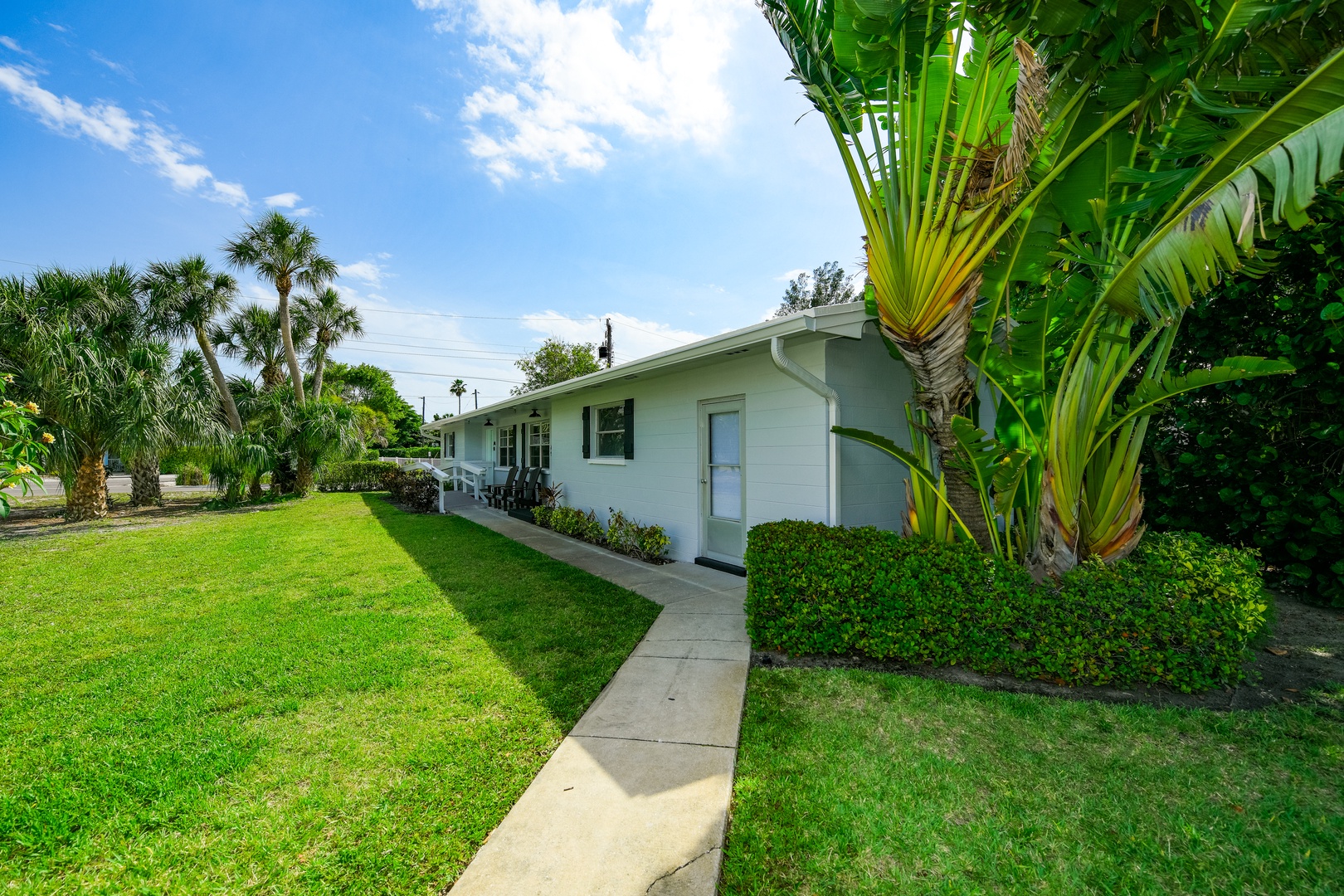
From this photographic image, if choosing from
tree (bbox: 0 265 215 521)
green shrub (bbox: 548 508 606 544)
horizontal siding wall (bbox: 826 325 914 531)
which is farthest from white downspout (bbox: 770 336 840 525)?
tree (bbox: 0 265 215 521)

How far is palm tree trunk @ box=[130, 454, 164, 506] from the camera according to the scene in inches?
526

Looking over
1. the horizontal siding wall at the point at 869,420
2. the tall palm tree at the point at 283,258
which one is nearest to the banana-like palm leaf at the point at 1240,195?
the horizontal siding wall at the point at 869,420

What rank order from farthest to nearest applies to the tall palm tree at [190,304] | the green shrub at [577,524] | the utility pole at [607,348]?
the utility pole at [607,348], the tall palm tree at [190,304], the green shrub at [577,524]

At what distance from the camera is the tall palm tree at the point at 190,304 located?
1575cm

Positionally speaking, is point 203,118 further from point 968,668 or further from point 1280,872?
point 1280,872

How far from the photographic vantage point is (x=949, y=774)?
2.53 m

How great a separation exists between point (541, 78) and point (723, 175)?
10.9 ft

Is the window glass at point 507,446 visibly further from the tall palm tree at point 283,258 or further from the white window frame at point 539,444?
the tall palm tree at point 283,258

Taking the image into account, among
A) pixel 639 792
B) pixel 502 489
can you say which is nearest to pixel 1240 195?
pixel 639 792

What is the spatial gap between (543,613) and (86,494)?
13023 mm

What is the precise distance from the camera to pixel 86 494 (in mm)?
11336

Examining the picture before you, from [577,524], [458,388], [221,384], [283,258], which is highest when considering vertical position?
[458,388]

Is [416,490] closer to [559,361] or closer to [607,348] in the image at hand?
[607,348]

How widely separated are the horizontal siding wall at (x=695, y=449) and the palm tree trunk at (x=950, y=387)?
4.75 feet
